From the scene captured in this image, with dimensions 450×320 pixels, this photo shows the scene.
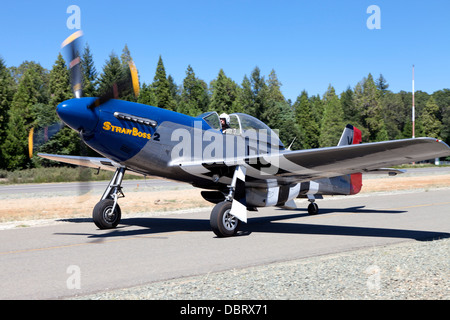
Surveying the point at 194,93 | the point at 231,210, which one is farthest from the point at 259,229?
the point at 194,93

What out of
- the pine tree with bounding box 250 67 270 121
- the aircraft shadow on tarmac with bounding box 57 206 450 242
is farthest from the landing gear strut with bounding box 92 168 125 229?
the pine tree with bounding box 250 67 270 121

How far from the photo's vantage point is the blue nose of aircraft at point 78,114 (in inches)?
297

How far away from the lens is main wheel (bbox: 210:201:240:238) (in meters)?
8.16

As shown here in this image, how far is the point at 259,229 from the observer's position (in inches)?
381

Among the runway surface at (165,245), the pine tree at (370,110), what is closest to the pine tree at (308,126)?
the pine tree at (370,110)

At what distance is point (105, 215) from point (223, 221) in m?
2.68

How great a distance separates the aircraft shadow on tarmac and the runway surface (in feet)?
0.06

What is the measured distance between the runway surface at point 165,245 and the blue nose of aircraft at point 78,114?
82.5 inches

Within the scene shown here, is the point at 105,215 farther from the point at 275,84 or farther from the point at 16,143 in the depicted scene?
the point at 275,84

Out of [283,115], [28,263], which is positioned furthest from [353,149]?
[283,115]

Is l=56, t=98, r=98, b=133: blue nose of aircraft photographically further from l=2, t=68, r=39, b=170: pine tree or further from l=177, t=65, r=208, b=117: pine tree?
l=177, t=65, r=208, b=117: pine tree
